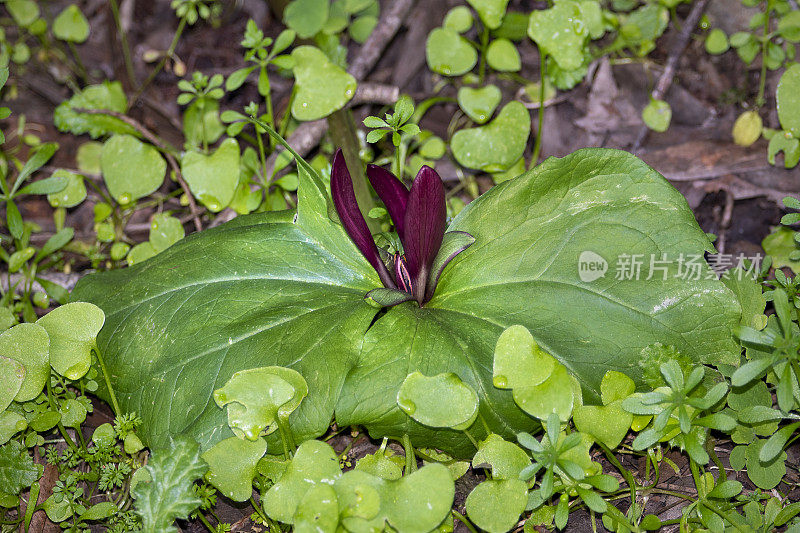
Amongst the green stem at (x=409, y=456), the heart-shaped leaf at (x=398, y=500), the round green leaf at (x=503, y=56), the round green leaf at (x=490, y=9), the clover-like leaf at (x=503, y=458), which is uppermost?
the round green leaf at (x=490, y=9)

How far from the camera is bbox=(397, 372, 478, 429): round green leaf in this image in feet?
5.92

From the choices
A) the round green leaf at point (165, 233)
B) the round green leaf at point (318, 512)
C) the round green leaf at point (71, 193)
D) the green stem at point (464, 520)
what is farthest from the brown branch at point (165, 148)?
the green stem at point (464, 520)

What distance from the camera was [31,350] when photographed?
6.91 feet

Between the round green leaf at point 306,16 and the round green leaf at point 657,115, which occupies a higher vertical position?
the round green leaf at point 306,16

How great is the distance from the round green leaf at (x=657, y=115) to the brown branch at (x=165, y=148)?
7.06 ft

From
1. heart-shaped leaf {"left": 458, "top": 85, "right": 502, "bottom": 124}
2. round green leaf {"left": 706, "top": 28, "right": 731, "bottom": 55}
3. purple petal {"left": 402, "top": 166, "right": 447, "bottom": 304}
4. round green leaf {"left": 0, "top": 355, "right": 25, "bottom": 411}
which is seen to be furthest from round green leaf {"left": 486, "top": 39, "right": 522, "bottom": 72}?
round green leaf {"left": 0, "top": 355, "right": 25, "bottom": 411}

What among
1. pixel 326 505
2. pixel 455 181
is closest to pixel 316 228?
pixel 326 505

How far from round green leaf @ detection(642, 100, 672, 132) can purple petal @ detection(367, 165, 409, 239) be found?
1576mm

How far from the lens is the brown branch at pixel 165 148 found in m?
3.14

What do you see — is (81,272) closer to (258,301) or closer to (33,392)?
(33,392)

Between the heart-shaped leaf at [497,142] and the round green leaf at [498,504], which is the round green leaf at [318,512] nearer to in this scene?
the round green leaf at [498,504]

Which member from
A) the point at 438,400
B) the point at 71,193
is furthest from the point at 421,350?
the point at 71,193

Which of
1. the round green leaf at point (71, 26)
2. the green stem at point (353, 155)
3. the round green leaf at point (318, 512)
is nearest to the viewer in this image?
the round green leaf at point (318, 512)

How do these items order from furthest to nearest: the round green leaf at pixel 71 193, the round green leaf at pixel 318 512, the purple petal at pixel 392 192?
1. the round green leaf at pixel 71 193
2. the purple petal at pixel 392 192
3. the round green leaf at pixel 318 512
